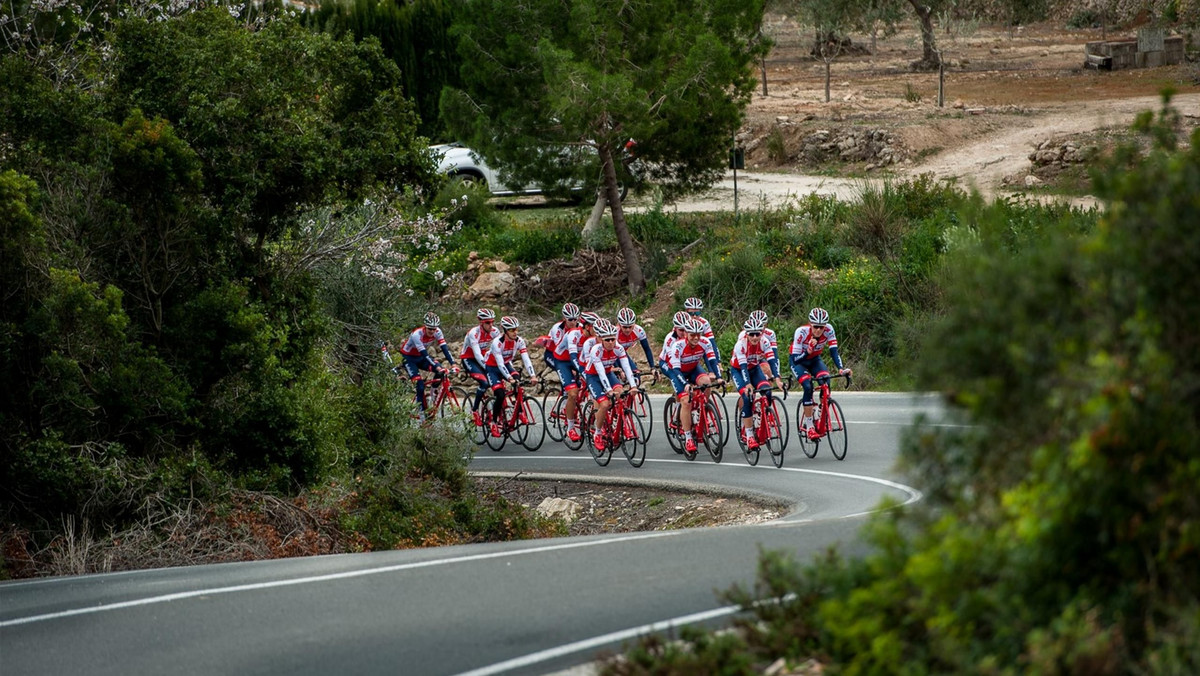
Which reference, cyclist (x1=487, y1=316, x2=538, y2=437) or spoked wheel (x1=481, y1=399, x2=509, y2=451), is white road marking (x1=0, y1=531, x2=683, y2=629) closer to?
cyclist (x1=487, y1=316, x2=538, y2=437)

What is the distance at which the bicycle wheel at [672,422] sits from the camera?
19.5m

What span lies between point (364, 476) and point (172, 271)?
147 inches

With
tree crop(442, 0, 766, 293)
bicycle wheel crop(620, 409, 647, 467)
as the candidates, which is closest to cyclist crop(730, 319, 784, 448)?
bicycle wheel crop(620, 409, 647, 467)

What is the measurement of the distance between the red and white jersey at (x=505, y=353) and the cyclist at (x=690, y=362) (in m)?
3.00

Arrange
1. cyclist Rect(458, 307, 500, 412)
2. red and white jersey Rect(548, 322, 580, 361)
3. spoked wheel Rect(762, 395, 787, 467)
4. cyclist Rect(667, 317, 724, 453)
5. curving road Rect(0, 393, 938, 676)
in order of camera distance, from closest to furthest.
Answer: curving road Rect(0, 393, 938, 676) → spoked wheel Rect(762, 395, 787, 467) → cyclist Rect(667, 317, 724, 453) → red and white jersey Rect(548, 322, 580, 361) → cyclist Rect(458, 307, 500, 412)

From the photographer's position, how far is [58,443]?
536 inches

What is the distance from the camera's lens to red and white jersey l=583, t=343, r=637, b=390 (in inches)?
738

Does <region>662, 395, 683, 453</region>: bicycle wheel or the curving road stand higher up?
A: the curving road

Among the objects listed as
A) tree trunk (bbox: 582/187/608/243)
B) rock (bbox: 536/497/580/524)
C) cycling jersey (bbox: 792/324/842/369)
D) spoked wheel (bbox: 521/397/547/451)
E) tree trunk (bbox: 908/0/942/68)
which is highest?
tree trunk (bbox: 908/0/942/68)

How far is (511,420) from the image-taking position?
21.8 meters

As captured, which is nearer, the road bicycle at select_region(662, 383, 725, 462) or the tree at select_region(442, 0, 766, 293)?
the road bicycle at select_region(662, 383, 725, 462)

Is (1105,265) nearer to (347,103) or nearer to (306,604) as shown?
(306,604)

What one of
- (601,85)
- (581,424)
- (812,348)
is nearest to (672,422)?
(581,424)

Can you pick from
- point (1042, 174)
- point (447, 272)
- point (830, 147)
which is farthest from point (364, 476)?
point (830, 147)
